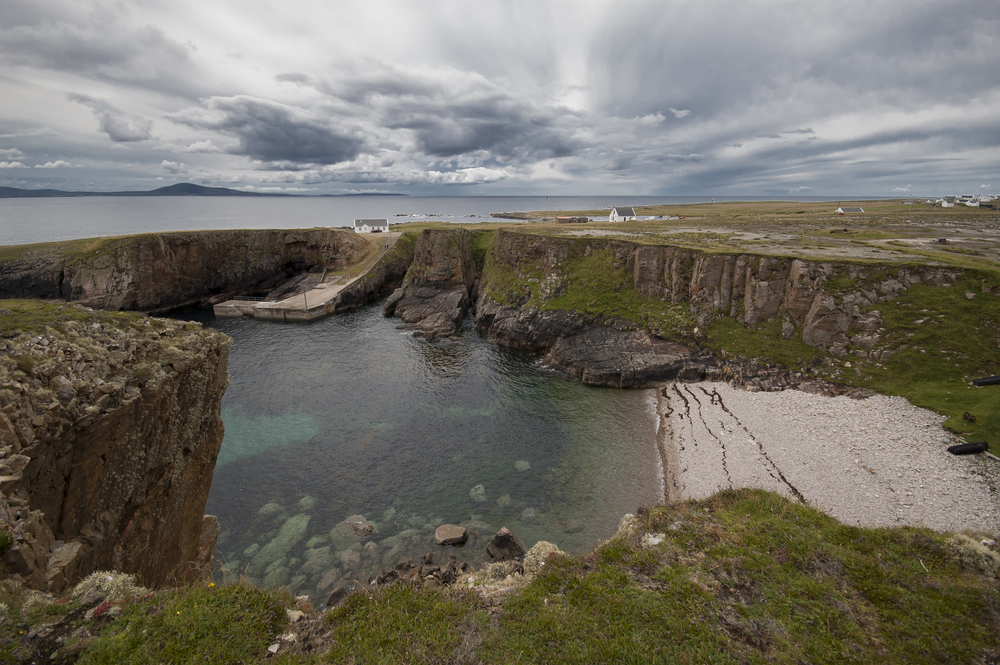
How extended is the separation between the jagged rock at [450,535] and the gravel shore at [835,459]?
13.2 meters

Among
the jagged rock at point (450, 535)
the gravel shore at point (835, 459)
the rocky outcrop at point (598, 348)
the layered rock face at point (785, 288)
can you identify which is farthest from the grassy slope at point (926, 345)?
the jagged rock at point (450, 535)

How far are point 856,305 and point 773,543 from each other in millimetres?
32916

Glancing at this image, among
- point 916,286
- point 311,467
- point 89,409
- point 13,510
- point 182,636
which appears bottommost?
point 311,467

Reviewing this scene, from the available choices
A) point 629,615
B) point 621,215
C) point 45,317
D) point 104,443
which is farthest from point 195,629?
point 621,215

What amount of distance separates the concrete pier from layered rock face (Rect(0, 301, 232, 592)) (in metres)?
52.1

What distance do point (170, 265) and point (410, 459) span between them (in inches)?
2669

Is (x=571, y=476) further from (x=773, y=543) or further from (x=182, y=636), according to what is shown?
(x=182, y=636)

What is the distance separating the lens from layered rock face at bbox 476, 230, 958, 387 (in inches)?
1441

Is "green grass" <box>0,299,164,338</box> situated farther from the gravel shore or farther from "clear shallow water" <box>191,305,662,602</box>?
the gravel shore

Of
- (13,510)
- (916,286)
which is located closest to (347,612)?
(13,510)

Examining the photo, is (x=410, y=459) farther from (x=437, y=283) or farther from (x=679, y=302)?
(x=437, y=283)

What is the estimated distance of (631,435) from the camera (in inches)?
1277

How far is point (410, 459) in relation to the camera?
2953cm

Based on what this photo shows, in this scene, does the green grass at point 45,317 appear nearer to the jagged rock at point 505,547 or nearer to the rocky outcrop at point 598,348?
the jagged rock at point 505,547
